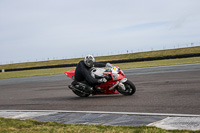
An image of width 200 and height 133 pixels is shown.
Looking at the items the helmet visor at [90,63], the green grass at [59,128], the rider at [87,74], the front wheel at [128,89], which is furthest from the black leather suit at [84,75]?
the green grass at [59,128]

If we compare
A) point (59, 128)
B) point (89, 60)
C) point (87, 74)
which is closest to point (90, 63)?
point (89, 60)

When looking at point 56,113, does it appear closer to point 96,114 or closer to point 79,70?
point 96,114

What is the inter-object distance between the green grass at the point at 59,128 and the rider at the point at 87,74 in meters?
3.89

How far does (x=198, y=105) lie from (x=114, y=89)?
12.0 ft

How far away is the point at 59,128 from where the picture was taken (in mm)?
5492

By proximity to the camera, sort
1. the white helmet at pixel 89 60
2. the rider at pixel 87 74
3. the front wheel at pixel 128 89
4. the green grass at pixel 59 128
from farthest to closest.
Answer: the white helmet at pixel 89 60 → the rider at pixel 87 74 → the front wheel at pixel 128 89 → the green grass at pixel 59 128

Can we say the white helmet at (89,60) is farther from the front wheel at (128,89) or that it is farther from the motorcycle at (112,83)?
the front wheel at (128,89)

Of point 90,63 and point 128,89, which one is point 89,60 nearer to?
point 90,63

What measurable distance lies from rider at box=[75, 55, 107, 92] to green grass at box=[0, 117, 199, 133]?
389 centimetres

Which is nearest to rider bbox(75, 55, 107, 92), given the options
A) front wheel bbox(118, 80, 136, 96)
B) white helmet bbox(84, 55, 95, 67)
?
white helmet bbox(84, 55, 95, 67)

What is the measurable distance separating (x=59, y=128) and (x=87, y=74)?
15.5 ft

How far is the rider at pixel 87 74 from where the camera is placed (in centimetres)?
1001

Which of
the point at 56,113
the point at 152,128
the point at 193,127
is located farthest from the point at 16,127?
the point at 193,127

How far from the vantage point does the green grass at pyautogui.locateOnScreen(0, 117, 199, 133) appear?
488 cm
